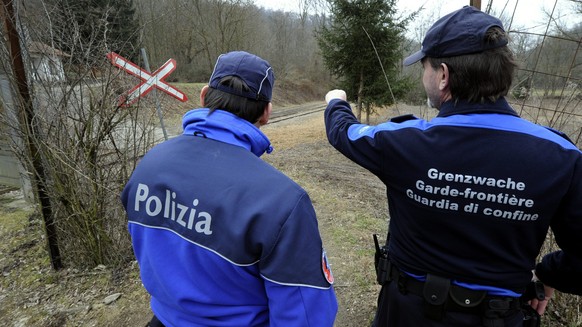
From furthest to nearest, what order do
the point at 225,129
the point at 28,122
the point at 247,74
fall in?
the point at 28,122
the point at 247,74
the point at 225,129

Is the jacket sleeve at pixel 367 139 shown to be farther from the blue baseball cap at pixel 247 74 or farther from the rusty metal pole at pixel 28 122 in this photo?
the rusty metal pole at pixel 28 122

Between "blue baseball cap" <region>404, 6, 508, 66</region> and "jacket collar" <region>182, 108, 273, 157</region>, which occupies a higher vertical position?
"blue baseball cap" <region>404, 6, 508, 66</region>

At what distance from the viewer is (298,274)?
3.96 feet

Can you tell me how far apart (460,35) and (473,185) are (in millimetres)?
627

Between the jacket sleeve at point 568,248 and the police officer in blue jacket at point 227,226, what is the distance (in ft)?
3.25

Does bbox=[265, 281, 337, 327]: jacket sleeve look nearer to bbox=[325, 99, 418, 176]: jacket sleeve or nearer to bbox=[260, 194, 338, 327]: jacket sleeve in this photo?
bbox=[260, 194, 338, 327]: jacket sleeve

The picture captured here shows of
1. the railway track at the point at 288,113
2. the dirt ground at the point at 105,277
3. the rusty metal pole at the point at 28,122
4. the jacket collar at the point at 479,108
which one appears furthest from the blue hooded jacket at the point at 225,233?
the railway track at the point at 288,113

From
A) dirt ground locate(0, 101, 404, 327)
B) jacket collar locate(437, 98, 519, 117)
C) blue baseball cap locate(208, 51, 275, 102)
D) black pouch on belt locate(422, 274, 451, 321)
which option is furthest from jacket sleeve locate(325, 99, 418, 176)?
dirt ground locate(0, 101, 404, 327)

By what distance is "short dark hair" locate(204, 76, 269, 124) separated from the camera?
1.46 metres

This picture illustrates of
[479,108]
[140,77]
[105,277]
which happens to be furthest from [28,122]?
[479,108]

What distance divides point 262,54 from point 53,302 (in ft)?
117

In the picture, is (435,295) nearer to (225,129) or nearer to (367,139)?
(367,139)

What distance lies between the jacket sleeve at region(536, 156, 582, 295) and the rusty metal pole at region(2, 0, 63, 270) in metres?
4.18

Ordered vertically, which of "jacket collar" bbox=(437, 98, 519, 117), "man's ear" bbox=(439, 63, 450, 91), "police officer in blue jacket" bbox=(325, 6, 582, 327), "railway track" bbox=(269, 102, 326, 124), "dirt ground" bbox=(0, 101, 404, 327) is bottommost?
"railway track" bbox=(269, 102, 326, 124)
